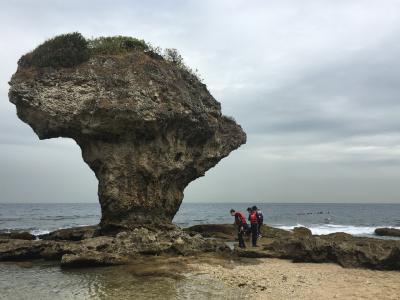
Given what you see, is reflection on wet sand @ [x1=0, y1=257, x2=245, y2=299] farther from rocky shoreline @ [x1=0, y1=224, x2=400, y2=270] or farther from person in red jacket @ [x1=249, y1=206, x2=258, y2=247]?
person in red jacket @ [x1=249, y1=206, x2=258, y2=247]

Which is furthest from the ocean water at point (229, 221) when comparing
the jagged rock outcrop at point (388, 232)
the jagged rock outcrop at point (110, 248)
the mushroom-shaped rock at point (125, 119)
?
the jagged rock outcrop at point (110, 248)

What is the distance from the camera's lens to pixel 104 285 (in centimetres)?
1389

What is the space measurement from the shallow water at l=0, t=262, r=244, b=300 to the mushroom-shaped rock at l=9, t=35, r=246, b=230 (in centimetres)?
759

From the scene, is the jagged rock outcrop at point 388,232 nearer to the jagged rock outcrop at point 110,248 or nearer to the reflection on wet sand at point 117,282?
the jagged rock outcrop at point 110,248

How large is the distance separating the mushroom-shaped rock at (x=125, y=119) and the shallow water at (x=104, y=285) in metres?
7.59

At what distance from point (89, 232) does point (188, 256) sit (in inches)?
435

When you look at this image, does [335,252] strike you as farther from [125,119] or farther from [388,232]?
[388,232]

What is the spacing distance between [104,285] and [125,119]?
1043 centimetres

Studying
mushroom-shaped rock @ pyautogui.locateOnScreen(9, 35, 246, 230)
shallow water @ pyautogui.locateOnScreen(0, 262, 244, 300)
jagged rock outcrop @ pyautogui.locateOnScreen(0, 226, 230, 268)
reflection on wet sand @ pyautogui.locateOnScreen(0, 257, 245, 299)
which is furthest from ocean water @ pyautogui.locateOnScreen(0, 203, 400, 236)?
shallow water @ pyautogui.locateOnScreen(0, 262, 244, 300)

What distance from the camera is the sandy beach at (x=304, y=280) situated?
1266 centimetres

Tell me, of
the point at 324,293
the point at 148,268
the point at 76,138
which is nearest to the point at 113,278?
the point at 148,268

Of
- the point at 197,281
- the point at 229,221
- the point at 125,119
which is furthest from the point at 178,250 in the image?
the point at 229,221

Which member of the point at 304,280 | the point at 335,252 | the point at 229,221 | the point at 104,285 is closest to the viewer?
the point at 104,285

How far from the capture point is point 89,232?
27547 millimetres
